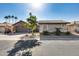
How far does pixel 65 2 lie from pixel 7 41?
4.98 feet

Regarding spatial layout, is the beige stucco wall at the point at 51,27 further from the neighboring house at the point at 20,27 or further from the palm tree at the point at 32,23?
the neighboring house at the point at 20,27

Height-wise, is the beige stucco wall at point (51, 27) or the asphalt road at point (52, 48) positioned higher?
the beige stucco wall at point (51, 27)

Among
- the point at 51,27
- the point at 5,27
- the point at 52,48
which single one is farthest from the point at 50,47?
the point at 5,27

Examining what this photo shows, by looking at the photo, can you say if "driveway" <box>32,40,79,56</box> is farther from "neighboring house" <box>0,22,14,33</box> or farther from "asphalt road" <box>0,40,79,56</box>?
"neighboring house" <box>0,22,14,33</box>

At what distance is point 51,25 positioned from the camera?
3383 mm

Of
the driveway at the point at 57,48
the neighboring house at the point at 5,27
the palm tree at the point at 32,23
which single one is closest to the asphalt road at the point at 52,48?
the driveway at the point at 57,48

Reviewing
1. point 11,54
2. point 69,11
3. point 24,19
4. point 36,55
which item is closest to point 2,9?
point 24,19

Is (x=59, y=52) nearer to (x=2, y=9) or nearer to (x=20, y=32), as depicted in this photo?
(x=20, y=32)

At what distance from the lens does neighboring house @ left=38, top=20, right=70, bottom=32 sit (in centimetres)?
332

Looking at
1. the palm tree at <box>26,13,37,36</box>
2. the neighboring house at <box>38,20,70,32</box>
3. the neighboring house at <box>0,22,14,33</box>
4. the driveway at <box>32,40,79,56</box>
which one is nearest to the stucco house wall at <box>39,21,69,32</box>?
the neighboring house at <box>38,20,70,32</box>

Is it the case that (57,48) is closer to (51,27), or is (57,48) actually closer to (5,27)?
(51,27)

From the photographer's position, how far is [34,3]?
3088 mm

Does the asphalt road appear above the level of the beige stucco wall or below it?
below

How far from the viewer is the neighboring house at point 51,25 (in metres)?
3.32
